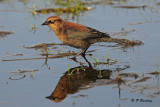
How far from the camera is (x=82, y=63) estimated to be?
6867 millimetres

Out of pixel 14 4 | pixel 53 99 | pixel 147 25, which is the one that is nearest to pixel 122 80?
pixel 53 99

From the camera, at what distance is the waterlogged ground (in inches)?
192

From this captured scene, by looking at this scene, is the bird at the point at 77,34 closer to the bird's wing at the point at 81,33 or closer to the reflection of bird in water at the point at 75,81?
the bird's wing at the point at 81,33

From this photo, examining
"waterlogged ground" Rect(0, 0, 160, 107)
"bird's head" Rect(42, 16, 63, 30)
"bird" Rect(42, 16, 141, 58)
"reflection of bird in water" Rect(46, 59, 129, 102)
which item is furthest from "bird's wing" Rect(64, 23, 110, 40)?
"reflection of bird in water" Rect(46, 59, 129, 102)

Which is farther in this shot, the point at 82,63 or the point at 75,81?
the point at 82,63

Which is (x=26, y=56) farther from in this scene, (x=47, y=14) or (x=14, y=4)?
(x=14, y=4)

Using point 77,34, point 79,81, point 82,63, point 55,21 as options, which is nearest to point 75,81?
point 79,81

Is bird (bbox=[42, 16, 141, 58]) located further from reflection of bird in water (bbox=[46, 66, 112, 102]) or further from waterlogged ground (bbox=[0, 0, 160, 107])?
reflection of bird in water (bbox=[46, 66, 112, 102])

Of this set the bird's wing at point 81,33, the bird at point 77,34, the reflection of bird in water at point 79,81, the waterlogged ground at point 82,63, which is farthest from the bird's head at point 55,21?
the reflection of bird in water at point 79,81

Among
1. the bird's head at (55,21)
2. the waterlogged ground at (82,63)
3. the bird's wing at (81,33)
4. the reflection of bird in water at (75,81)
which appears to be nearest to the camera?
the waterlogged ground at (82,63)

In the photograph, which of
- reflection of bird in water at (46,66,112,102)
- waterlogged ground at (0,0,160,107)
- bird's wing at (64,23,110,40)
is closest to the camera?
waterlogged ground at (0,0,160,107)

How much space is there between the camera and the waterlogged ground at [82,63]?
16.0 ft

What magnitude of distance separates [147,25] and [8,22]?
4242 mm

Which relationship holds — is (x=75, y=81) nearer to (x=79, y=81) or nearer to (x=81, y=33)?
(x=79, y=81)
